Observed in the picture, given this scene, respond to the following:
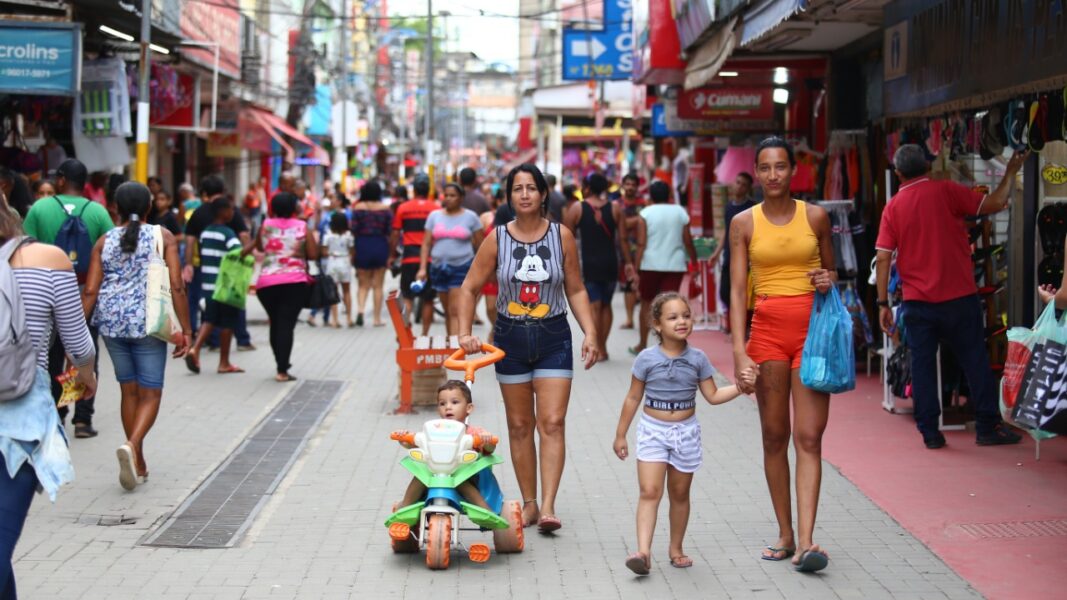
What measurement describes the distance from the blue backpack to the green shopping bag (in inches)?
116

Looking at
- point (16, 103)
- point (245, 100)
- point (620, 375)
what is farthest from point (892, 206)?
point (245, 100)

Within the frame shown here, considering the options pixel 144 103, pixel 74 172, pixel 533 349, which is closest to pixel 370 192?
pixel 144 103

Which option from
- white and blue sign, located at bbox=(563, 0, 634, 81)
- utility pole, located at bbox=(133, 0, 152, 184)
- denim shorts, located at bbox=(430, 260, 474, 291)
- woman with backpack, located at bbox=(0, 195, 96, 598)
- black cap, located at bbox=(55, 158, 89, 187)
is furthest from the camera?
white and blue sign, located at bbox=(563, 0, 634, 81)

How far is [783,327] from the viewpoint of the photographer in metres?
6.09

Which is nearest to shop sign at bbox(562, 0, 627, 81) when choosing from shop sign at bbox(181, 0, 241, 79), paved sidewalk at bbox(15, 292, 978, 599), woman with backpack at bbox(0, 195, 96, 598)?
shop sign at bbox(181, 0, 241, 79)

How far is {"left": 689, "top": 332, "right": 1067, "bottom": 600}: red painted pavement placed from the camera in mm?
→ 6148

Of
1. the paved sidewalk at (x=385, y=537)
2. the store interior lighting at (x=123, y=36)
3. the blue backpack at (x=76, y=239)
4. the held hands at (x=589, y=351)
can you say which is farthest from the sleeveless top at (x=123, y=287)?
the store interior lighting at (x=123, y=36)

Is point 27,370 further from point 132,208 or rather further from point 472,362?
point 132,208

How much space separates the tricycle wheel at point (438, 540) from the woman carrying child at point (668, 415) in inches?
33.2

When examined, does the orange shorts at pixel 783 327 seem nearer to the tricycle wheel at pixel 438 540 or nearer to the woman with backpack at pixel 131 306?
the tricycle wheel at pixel 438 540

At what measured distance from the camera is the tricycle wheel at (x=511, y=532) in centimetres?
646

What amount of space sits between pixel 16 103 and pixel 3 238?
494 inches

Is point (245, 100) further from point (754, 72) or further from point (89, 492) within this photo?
point (89, 492)

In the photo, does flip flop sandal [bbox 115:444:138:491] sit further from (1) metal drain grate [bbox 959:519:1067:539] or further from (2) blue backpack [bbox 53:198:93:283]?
(1) metal drain grate [bbox 959:519:1067:539]
